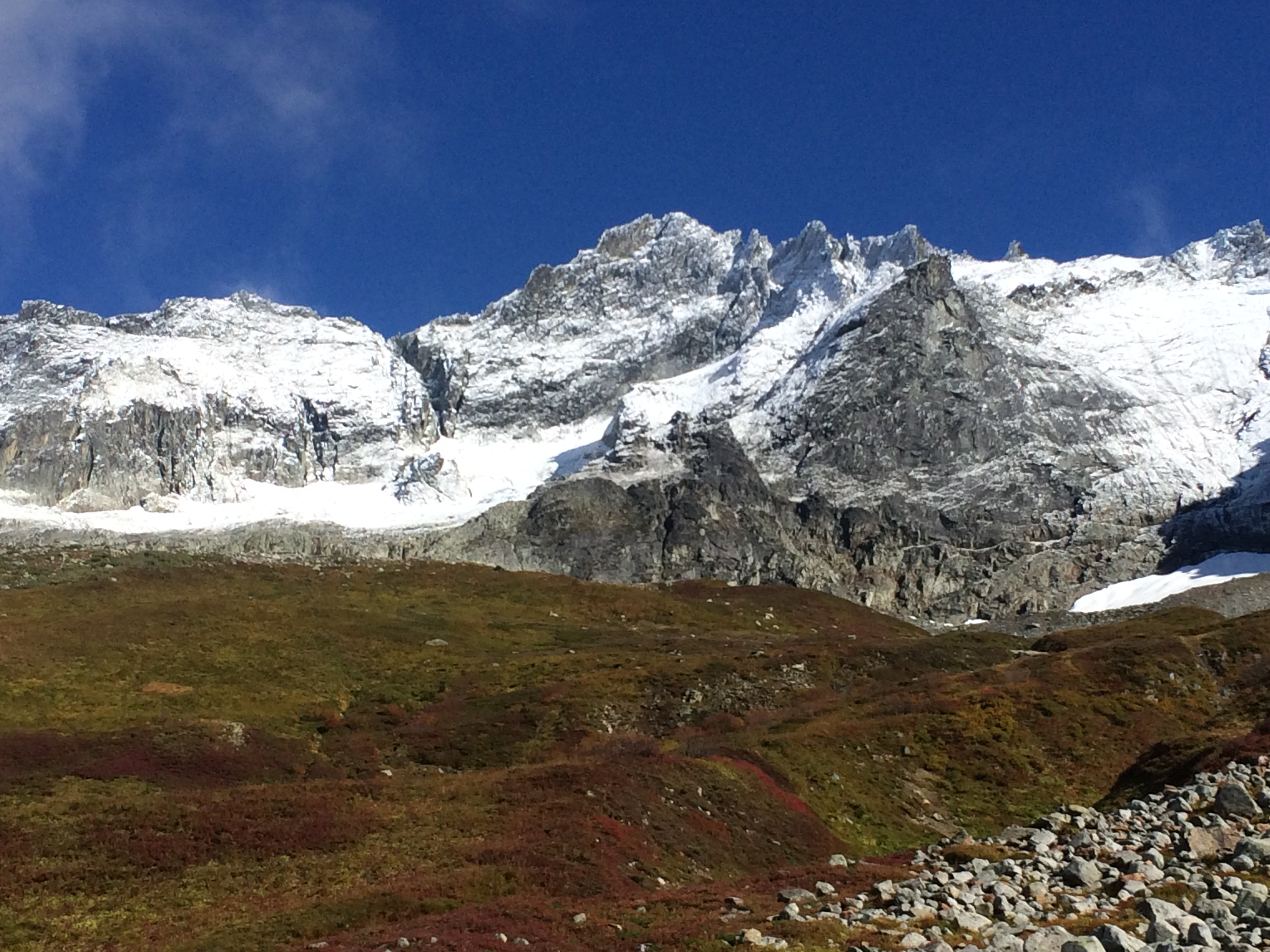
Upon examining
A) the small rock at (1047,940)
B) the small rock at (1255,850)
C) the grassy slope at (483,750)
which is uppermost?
the small rock at (1255,850)

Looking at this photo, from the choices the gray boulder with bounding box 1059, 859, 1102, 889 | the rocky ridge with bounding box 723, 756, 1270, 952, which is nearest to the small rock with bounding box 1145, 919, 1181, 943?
the rocky ridge with bounding box 723, 756, 1270, 952

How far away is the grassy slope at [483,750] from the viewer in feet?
107

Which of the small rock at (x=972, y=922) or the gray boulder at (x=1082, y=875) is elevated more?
the gray boulder at (x=1082, y=875)

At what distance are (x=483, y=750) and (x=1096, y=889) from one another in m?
48.7

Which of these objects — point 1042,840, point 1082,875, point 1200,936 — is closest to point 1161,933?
→ point 1200,936

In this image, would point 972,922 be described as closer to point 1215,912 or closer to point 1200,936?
point 1215,912

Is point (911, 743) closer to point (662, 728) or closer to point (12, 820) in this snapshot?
point (662, 728)

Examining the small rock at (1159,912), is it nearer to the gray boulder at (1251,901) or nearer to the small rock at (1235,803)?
the gray boulder at (1251,901)

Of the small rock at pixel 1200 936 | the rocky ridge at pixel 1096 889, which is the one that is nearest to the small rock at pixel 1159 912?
the rocky ridge at pixel 1096 889

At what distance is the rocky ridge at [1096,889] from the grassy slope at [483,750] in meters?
4.58

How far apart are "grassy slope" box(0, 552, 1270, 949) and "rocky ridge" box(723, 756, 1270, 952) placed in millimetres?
4582

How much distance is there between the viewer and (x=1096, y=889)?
2441 centimetres

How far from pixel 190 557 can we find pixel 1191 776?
127 metres

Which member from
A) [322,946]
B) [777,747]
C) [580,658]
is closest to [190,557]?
[580,658]
